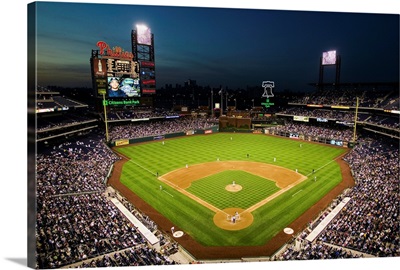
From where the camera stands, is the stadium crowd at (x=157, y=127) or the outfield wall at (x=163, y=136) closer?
the outfield wall at (x=163, y=136)

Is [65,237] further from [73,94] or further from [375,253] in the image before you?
[73,94]

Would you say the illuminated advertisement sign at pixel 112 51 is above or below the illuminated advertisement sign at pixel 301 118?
above

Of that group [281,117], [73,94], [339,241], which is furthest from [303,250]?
[73,94]

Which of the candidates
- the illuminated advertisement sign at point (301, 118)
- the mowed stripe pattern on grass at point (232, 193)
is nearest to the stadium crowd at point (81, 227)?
the mowed stripe pattern on grass at point (232, 193)

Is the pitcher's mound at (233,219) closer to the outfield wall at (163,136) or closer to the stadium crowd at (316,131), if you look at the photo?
the outfield wall at (163,136)

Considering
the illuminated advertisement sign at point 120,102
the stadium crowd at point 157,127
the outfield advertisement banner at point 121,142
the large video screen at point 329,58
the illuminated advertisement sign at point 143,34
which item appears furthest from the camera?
the large video screen at point 329,58

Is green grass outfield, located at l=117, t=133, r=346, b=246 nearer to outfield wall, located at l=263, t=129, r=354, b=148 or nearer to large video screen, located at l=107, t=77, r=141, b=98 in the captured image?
outfield wall, located at l=263, t=129, r=354, b=148

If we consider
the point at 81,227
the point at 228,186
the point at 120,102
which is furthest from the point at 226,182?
the point at 120,102
